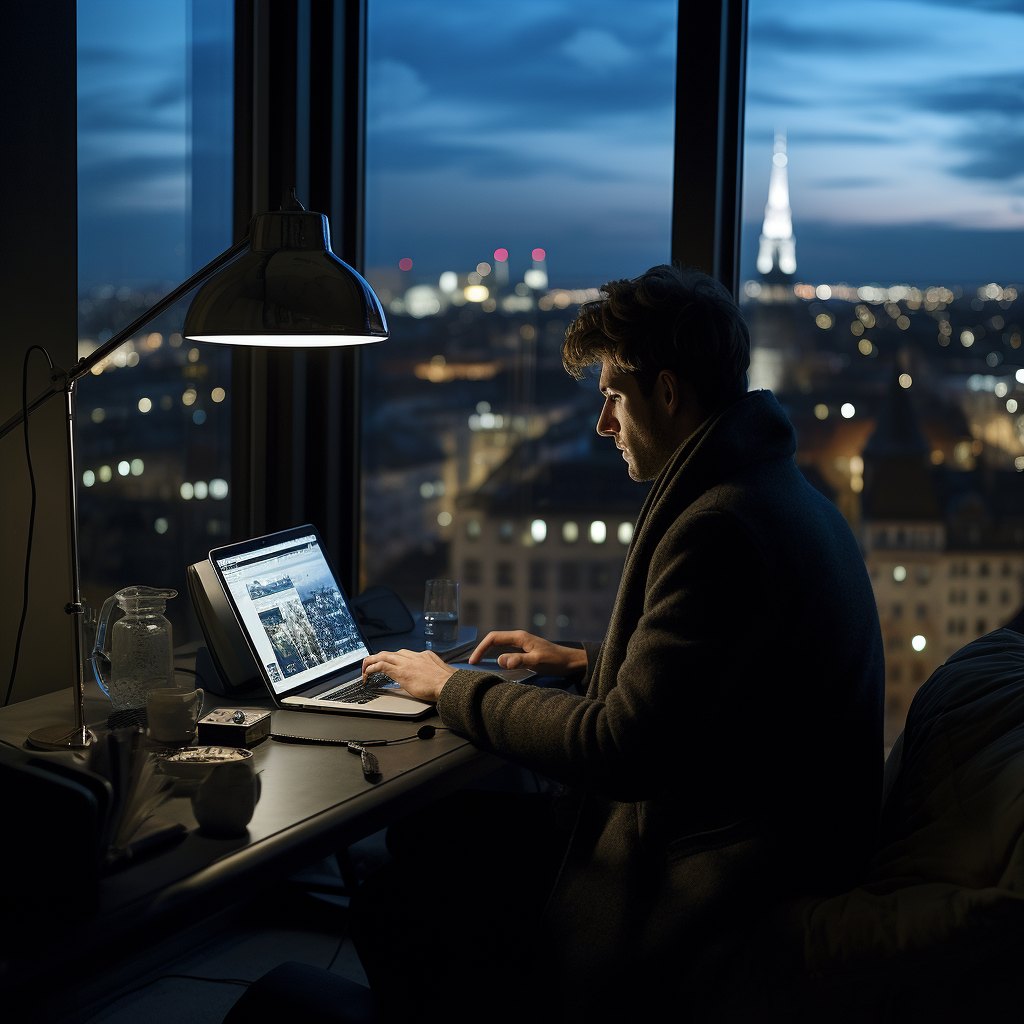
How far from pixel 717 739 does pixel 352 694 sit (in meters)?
0.74

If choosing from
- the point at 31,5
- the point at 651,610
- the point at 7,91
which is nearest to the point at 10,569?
the point at 7,91

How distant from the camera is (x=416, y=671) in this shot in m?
1.62

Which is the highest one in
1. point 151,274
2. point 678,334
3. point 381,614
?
point 151,274

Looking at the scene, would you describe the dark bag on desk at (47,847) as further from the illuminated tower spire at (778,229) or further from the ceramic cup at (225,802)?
the illuminated tower spire at (778,229)

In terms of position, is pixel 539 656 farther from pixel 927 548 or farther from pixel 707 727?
pixel 927 548

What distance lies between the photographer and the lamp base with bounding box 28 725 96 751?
1.47 meters

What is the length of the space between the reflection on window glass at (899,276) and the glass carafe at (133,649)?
1.45 meters

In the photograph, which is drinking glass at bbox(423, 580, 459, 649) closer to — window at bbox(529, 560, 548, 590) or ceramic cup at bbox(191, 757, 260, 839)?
window at bbox(529, 560, 548, 590)

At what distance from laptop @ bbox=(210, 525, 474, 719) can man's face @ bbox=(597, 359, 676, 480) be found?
1.76ft

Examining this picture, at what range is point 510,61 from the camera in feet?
8.25

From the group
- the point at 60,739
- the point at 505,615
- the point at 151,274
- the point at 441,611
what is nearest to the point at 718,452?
the point at 441,611

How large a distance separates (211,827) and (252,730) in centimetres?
36

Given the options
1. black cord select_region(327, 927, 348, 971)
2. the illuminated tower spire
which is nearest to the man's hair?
the illuminated tower spire

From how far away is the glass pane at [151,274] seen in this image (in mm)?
2092
